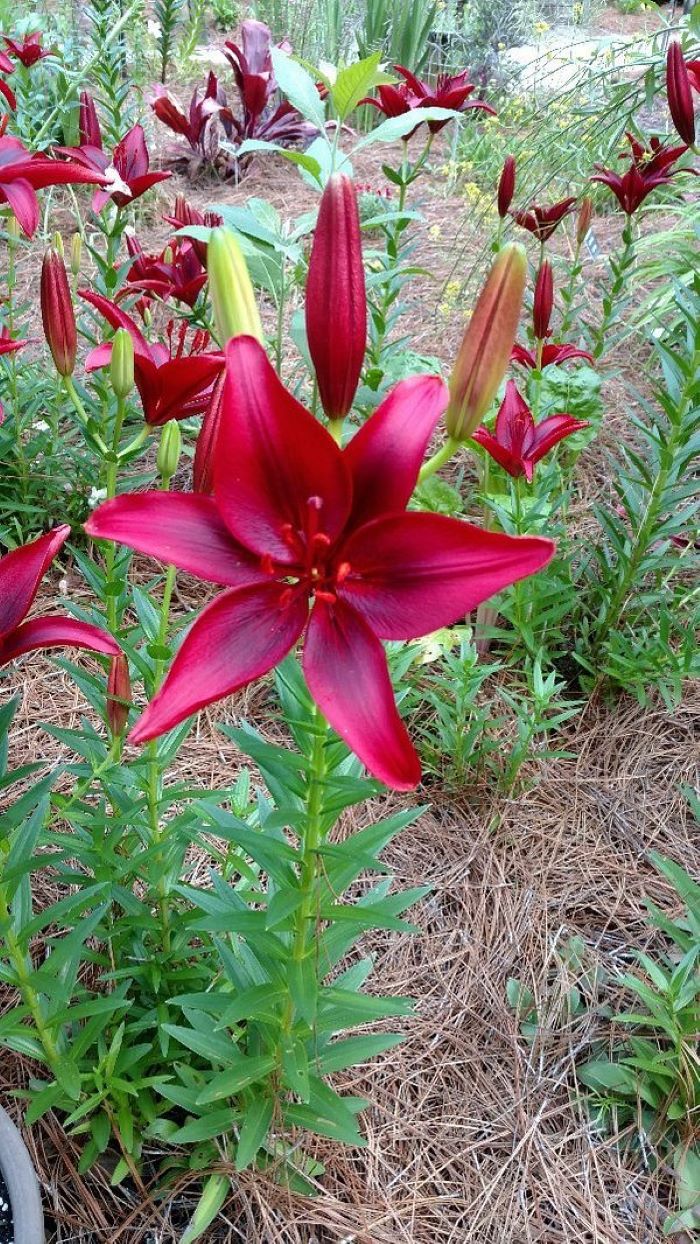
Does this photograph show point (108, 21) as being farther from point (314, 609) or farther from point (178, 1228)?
point (178, 1228)

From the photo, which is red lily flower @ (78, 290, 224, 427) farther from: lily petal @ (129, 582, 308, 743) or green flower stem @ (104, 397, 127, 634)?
lily petal @ (129, 582, 308, 743)

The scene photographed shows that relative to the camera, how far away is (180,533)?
30.5 inches

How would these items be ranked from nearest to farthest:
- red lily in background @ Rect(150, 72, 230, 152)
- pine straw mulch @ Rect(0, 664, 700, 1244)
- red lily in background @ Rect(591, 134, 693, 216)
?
pine straw mulch @ Rect(0, 664, 700, 1244)
red lily in background @ Rect(591, 134, 693, 216)
red lily in background @ Rect(150, 72, 230, 152)

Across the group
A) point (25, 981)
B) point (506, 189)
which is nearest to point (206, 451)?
point (25, 981)

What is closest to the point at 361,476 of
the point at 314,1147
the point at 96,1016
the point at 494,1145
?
the point at 96,1016

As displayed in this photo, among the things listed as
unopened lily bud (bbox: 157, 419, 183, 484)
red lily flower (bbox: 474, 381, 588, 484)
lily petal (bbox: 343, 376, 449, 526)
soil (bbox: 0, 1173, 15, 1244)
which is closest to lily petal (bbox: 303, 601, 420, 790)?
lily petal (bbox: 343, 376, 449, 526)

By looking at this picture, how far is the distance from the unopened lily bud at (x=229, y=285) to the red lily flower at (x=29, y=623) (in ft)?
0.97

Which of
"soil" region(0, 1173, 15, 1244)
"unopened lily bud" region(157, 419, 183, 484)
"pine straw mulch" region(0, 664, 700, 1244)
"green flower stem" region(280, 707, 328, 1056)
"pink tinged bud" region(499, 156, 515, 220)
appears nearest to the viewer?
"green flower stem" region(280, 707, 328, 1056)

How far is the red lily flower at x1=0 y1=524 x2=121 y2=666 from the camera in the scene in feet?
2.93

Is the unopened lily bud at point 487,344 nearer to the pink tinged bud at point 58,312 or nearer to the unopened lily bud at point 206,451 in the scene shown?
the unopened lily bud at point 206,451

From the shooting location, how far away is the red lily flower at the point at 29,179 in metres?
1.30

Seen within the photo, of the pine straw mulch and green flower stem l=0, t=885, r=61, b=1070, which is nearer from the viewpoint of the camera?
green flower stem l=0, t=885, r=61, b=1070

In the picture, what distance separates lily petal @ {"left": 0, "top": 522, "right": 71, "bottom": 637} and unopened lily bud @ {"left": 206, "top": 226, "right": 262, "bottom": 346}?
0.27m

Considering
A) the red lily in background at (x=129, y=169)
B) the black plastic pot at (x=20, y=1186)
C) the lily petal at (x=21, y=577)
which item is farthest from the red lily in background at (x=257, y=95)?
the black plastic pot at (x=20, y=1186)
